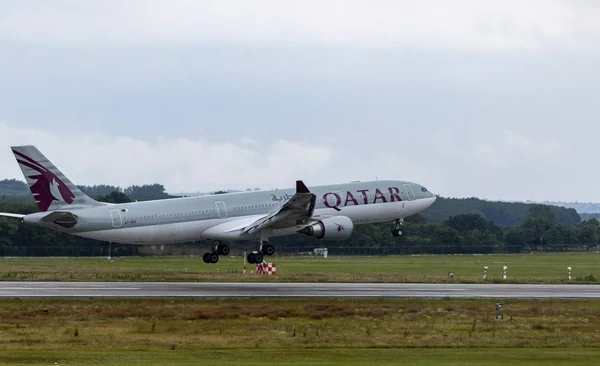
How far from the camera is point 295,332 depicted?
140 ft

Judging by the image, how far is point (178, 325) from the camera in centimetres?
4444

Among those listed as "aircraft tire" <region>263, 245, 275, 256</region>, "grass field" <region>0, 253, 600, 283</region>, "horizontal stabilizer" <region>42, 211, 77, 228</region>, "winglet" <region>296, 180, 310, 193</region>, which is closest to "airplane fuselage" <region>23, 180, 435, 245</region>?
"horizontal stabilizer" <region>42, 211, 77, 228</region>

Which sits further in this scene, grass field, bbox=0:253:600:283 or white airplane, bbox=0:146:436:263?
grass field, bbox=0:253:600:283

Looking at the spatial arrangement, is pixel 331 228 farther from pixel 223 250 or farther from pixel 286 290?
pixel 286 290

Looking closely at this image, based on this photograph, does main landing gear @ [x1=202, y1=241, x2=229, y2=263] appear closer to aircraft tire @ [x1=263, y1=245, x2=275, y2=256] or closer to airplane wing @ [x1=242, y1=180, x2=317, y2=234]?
aircraft tire @ [x1=263, y1=245, x2=275, y2=256]

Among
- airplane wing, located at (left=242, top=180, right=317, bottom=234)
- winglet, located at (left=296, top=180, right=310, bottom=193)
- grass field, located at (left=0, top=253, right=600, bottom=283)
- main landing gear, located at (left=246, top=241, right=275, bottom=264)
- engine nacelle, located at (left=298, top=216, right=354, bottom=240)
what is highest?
winglet, located at (left=296, top=180, right=310, bottom=193)

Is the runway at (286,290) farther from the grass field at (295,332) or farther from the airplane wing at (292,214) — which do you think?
the airplane wing at (292,214)

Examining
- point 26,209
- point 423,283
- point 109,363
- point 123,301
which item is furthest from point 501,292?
point 26,209

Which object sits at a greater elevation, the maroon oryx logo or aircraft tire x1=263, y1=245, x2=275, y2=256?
the maroon oryx logo

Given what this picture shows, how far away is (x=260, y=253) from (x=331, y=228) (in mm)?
5151

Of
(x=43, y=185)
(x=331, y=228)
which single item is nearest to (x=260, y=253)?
(x=331, y=228)

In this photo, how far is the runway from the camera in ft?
185

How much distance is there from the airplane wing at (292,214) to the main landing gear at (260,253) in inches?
55.3

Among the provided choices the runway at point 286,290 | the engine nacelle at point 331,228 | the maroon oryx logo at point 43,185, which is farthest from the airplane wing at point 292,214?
the maroon oryx logo at point 43,185
